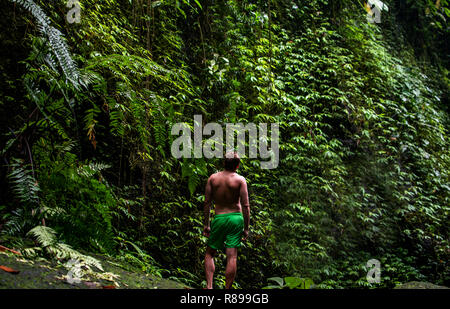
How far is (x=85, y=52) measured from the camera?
3570 millimetres

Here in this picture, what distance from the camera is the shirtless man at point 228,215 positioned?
340 centimetres

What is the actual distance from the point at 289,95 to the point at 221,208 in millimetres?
4207

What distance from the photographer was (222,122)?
5582 mm

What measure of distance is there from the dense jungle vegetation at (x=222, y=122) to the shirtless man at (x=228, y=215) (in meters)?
0.28

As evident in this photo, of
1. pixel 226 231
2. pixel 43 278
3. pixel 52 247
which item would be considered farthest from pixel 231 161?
pixel 43 278

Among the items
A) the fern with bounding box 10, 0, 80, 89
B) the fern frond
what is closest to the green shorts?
the fern frond

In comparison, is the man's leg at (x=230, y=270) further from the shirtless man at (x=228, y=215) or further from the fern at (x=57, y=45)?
the fern at (x=57, y=45)

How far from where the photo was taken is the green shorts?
3400 mm

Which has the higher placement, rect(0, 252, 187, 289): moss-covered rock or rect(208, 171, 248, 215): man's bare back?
rect(208, 171, 248, 215): man's bare back

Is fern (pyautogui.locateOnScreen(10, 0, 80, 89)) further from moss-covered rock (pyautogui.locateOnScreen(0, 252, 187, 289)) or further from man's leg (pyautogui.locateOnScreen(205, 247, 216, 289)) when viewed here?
man's leg (pyautogui.locateOnScreen(205, 247, 216, 289))

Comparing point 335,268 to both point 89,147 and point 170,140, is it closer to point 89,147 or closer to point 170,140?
point 170,140

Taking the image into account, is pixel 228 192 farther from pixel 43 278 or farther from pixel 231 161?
pixel 43 278

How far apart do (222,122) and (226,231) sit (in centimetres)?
254
